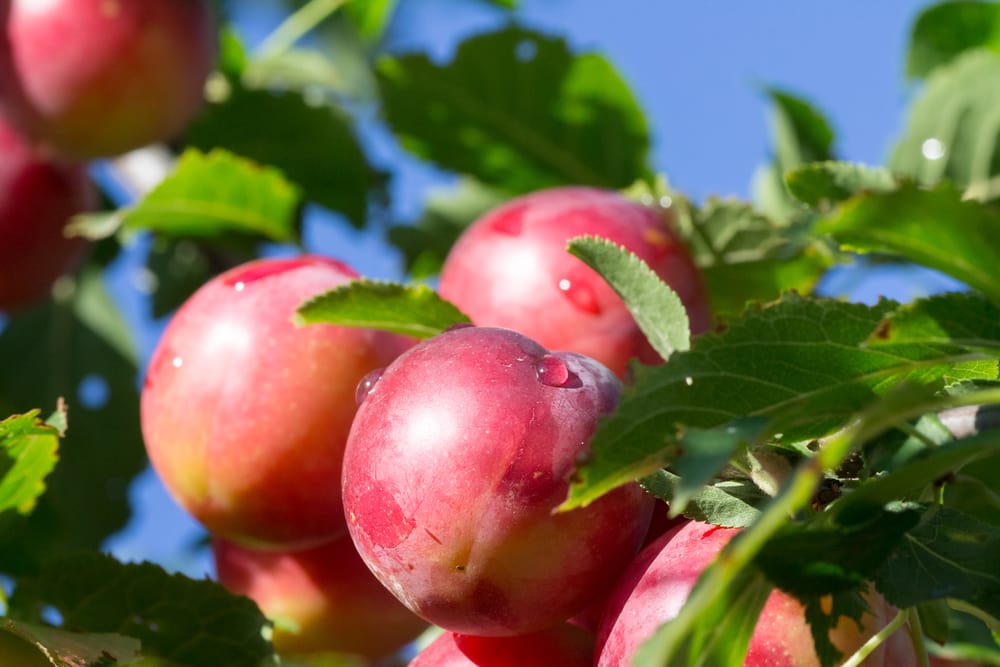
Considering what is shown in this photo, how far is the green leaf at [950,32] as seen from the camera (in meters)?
1.28

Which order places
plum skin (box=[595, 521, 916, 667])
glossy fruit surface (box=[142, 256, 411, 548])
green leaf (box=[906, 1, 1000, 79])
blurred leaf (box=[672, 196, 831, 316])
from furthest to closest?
green leaf (box=[906, 1, 1000, 79]), blurred leaf (box=[672, 196, 831, 316]), glossy fruit surface (box=[142, 256, 411, 548]), plum skin (box=[595, 521, 916, 667])

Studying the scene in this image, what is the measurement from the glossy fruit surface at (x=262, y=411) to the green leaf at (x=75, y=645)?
0.44ft

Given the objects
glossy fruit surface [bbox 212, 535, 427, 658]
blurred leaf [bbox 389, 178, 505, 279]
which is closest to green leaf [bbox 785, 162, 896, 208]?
glossy fruit surface [bbox 212, 535, 427, 658]

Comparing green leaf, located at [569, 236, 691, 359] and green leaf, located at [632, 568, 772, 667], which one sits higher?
green leaf, located at [569, 236, 691, 359]

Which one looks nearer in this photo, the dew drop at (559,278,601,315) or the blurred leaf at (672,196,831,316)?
the dew drop at (559,278,601,315)

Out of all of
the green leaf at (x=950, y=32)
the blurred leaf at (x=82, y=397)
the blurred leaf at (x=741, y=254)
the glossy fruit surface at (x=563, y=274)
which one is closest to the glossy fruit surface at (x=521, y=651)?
the glossy fruit surface at (x=563, y=274)

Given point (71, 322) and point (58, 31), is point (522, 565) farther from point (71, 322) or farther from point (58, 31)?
point (71, 322)

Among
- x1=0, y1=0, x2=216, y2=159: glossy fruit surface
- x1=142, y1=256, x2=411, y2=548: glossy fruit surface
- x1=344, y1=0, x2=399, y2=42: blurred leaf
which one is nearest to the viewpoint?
x1=142, y1=256, x2=411, y2=548: glossy fruit surface

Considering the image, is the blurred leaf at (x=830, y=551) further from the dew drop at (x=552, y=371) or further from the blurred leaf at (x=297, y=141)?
the blurred leaf at (x=297, y=141)

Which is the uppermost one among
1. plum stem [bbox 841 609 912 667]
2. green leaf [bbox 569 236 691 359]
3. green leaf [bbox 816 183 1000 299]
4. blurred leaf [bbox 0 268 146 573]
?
green leaf [bbox 816 183 1000 299]

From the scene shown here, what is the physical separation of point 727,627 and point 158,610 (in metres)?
0.43

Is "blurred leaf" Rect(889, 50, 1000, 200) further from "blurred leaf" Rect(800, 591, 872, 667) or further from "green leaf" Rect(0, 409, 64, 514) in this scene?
"green leaf" Rect(0, 409, 64, 514)

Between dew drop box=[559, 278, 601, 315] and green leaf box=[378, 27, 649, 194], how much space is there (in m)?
0.43

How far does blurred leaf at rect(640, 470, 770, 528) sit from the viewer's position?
1.94 feet
